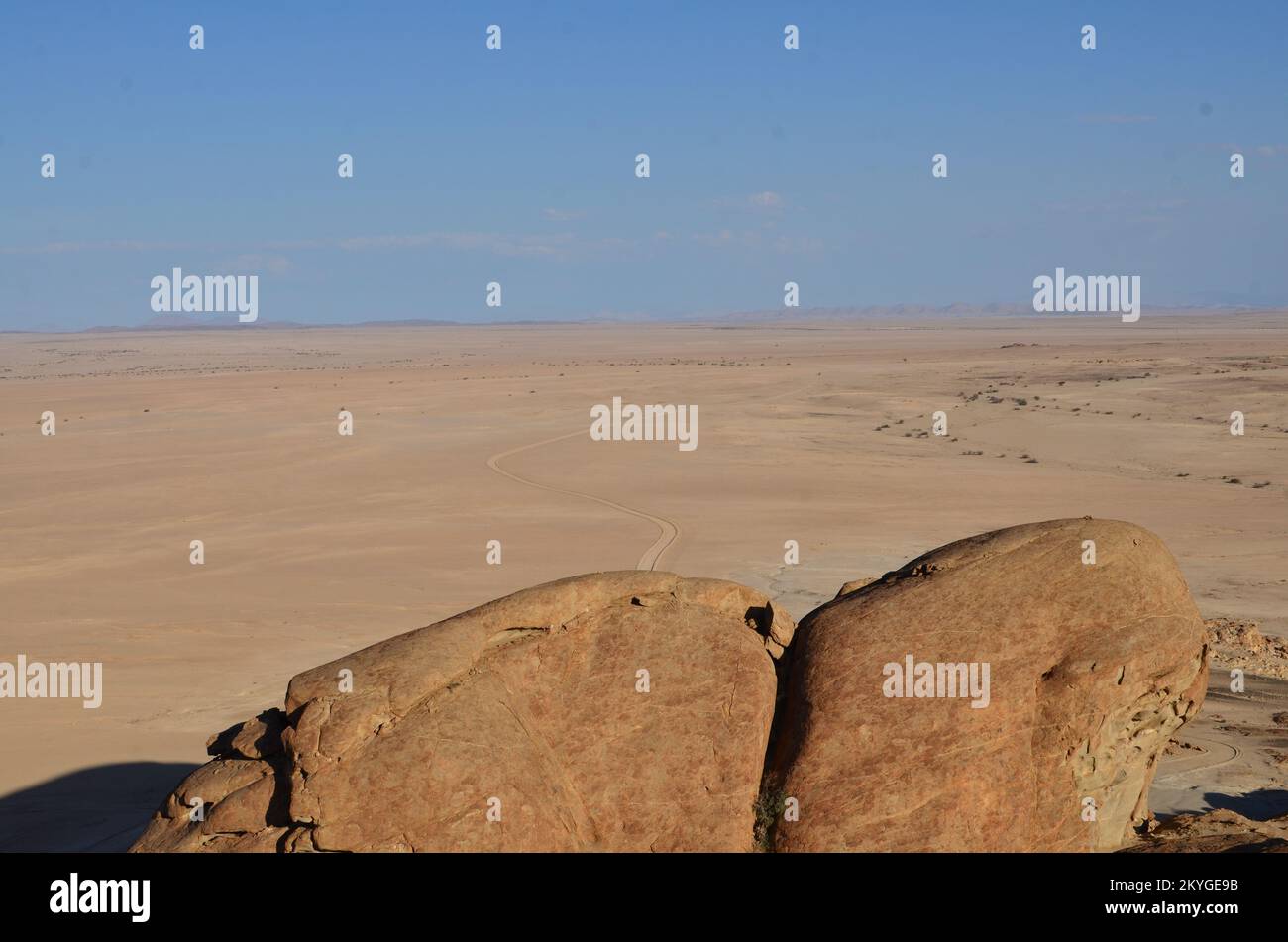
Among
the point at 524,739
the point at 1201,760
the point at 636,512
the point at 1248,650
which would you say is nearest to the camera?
the point at 524,739

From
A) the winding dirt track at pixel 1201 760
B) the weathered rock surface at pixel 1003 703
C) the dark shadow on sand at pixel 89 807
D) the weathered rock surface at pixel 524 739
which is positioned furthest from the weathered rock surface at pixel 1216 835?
the dark shadow on sand at pixel 89 807

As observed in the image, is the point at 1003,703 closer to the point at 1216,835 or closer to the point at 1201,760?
the point at 1216,835

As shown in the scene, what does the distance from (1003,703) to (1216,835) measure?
1930mm

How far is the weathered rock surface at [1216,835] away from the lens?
885cm

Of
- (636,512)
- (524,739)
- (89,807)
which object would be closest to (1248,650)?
(524,739)

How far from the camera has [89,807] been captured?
1279 centimetres

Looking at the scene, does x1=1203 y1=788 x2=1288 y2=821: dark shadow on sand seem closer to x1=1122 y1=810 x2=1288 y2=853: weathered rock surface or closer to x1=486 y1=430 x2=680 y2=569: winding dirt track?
x1=1122 y1=810 x2=1288 y2=853: weathered rock surface

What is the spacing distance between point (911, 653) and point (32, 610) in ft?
57.0

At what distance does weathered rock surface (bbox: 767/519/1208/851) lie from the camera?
9234 millimetres

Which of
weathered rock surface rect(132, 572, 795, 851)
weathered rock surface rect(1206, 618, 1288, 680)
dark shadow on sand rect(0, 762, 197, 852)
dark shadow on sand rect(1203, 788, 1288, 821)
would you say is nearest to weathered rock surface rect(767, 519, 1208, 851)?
weathered rock surface rect(132, 572, 795, 851)

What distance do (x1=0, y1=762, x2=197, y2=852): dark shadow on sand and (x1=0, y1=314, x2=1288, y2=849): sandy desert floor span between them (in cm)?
4

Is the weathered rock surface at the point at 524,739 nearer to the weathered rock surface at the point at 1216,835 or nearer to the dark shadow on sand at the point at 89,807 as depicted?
the dark shadow on sand at the point at 89,807
